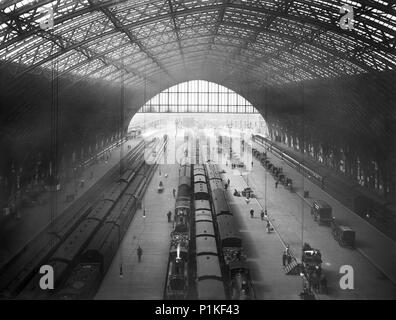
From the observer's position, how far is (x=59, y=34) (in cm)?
2516

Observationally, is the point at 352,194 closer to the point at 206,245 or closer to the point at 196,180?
the point at 196,180

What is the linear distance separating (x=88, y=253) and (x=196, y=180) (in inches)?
765

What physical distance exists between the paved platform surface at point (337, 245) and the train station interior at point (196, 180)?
109mm

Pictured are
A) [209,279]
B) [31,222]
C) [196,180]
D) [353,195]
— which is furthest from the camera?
[196,180]

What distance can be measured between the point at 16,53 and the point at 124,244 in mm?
11041

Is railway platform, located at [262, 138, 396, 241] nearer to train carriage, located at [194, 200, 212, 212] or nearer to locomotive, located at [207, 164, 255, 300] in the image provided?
locomotive, located at [207, 164, 255, 300]

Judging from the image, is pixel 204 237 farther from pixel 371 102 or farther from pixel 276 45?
pixel 276 45

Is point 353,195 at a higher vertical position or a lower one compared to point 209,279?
higher

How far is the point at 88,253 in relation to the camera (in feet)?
64.3

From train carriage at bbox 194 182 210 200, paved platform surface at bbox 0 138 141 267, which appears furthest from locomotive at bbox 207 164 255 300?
paved platform surface at bbox 0 138 141 267

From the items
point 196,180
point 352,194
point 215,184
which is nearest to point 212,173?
point 196,180

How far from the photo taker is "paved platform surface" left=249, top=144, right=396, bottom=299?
19.5 m

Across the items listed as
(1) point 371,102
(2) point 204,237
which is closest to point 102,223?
(2) point 204,237

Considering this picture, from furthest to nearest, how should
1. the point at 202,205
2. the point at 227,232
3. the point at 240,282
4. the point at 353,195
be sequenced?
the point at 353,195, the point at 202,205, the point at 227,232, the point at 240,282
